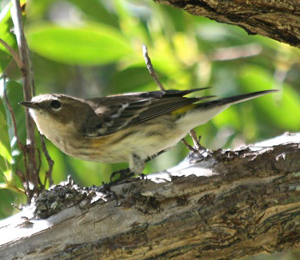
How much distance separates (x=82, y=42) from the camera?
5156 millimetres

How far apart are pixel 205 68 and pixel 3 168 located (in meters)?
2.03

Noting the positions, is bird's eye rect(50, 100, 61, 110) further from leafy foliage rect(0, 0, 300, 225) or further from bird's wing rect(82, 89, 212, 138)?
leafy foliage rect(0, 0, 300, 225)

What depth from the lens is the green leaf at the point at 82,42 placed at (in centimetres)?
502

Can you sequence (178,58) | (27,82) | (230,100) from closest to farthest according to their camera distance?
(27,82), (230,100), (178,58)

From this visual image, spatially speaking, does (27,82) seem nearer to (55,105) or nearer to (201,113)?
(55,105)

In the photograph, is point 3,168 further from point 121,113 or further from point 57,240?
point 121,113

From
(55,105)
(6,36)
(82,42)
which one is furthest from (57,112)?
(82,42)

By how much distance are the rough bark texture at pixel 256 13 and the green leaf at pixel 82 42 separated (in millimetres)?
1784

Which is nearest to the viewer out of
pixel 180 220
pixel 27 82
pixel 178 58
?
pixel 180 220

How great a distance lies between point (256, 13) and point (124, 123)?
1461 mm

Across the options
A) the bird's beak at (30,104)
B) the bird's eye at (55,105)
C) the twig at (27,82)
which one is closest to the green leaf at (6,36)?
the twig at (27,82)

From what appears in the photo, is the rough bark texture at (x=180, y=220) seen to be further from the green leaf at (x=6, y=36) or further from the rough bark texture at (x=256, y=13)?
the green leaf at (x=6, y=36)

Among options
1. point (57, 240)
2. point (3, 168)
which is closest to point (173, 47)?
point (3, 168)

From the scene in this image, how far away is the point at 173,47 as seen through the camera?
5.08 metres
